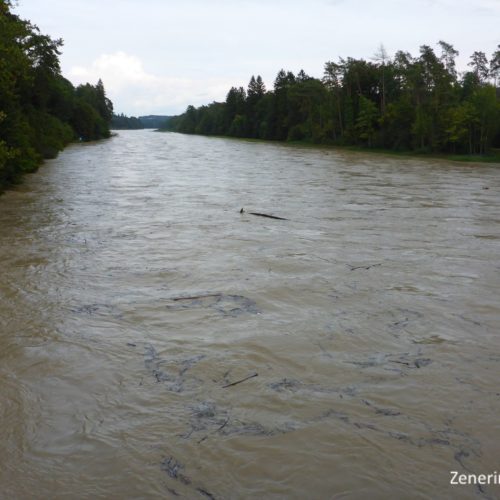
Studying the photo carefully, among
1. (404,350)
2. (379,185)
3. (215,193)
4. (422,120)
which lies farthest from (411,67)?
(404,350)

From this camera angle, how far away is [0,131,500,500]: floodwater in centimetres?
381

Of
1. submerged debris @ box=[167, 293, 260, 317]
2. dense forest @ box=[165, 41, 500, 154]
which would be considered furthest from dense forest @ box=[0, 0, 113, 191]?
dense forest @ box=[165, 41, 500, 154]

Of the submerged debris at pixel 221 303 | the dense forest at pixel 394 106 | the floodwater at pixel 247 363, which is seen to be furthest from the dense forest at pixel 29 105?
the dense forest at pixel 394 106

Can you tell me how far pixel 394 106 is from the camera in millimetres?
61688

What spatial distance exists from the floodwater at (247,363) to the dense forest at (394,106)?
1601 inches

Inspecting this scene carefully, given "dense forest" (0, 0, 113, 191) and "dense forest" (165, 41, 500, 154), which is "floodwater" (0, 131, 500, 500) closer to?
"dense forest" (0, 0, 113, 191)

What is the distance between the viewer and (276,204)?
56.2 ft

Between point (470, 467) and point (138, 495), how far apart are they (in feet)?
7.89

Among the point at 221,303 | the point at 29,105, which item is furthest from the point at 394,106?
the point at 221,303

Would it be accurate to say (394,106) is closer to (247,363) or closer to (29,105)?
(29,105)

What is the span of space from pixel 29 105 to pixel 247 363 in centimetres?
3563

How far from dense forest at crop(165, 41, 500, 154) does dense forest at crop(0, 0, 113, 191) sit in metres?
33.1

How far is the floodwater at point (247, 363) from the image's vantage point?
12.5 feet

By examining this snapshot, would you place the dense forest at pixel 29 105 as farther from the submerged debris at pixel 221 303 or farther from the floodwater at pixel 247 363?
the submerged debris at pixel 221 303
